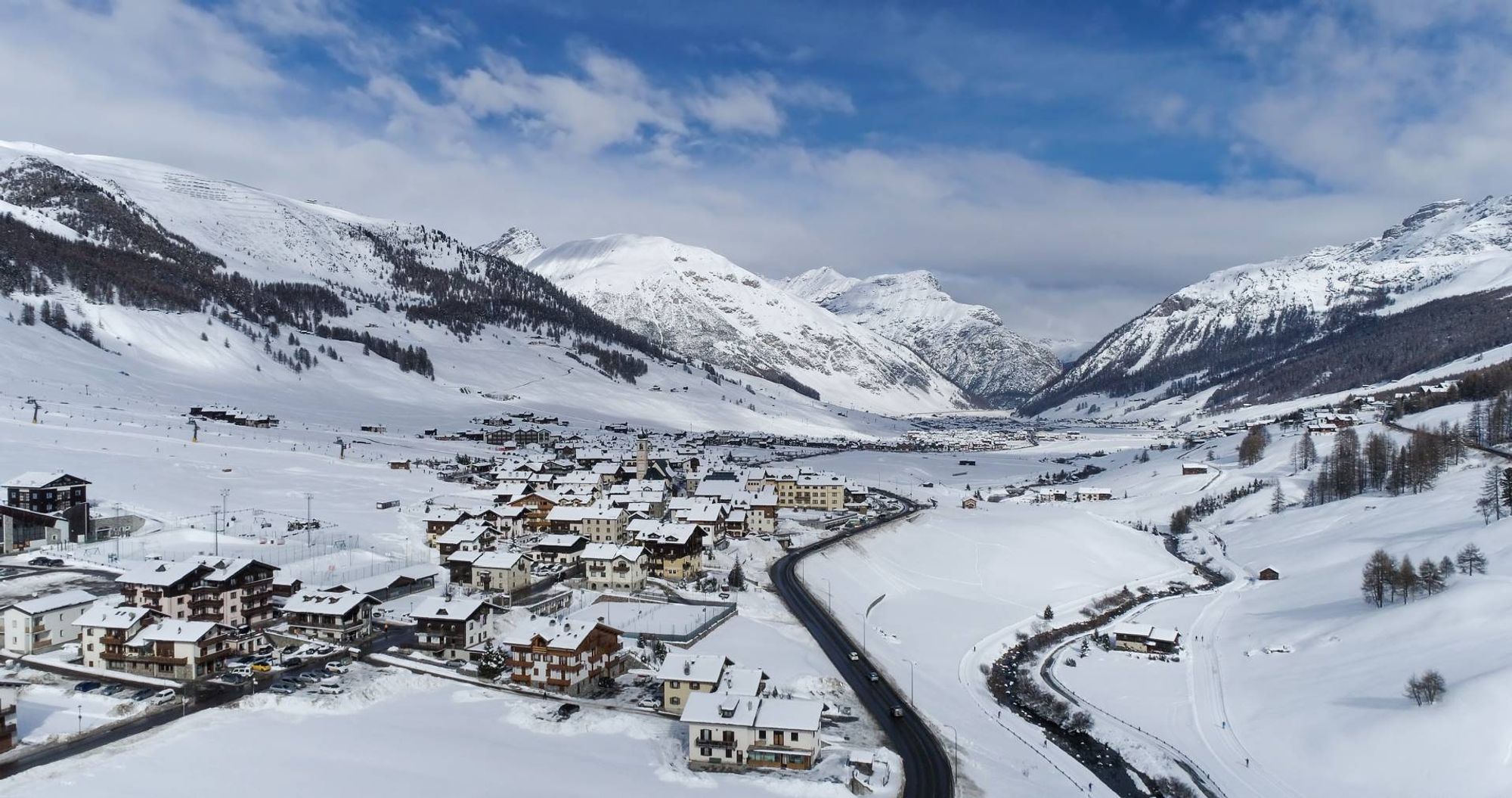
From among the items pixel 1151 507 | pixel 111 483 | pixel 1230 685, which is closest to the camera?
pixel 1230 685

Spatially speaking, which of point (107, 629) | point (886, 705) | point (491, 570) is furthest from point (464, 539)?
point (886, 705)

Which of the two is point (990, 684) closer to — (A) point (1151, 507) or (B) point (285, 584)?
(B) point (285, 584)

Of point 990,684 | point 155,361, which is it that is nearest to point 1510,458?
point 990,684

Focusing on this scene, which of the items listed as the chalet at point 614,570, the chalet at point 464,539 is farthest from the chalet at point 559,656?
the chalet at point 464,539

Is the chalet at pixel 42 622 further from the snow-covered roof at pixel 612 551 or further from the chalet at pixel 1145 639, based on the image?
the chalet at pixel 1145 639

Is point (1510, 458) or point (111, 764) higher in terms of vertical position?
point (1510, 458)

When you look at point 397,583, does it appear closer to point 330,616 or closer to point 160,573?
point 330,616
